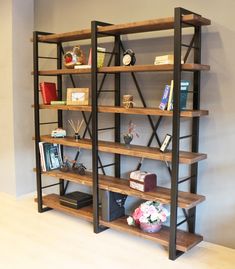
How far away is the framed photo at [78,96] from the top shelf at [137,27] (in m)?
0.52

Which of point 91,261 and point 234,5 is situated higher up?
point 234,5

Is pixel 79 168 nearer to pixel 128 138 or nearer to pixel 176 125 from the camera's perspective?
pixel 128 138

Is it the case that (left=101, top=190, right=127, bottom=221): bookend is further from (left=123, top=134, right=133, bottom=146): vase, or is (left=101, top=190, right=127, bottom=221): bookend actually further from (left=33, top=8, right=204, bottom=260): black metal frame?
(left=123, top=134, right=133, bottom=146): vase

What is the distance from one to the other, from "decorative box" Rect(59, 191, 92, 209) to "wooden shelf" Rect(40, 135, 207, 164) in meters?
0.59

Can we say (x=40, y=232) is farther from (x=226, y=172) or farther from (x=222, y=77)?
(x=222, y=77)

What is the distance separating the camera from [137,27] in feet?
9.80

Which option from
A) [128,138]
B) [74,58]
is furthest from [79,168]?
[74,58]

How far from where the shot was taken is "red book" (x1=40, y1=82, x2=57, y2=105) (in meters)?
3.80

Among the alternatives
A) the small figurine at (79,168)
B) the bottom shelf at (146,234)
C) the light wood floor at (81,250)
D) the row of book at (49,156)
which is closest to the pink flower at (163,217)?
the bottom shelf at (146,234)

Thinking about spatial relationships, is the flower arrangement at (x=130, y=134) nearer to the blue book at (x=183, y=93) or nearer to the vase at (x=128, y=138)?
the vase at (x=128, y=138)

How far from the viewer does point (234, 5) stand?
2773 millimetres

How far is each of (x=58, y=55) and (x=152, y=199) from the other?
6.36 feet

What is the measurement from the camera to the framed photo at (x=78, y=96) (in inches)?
140

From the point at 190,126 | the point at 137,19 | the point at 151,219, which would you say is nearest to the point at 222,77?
the point at 190,126
